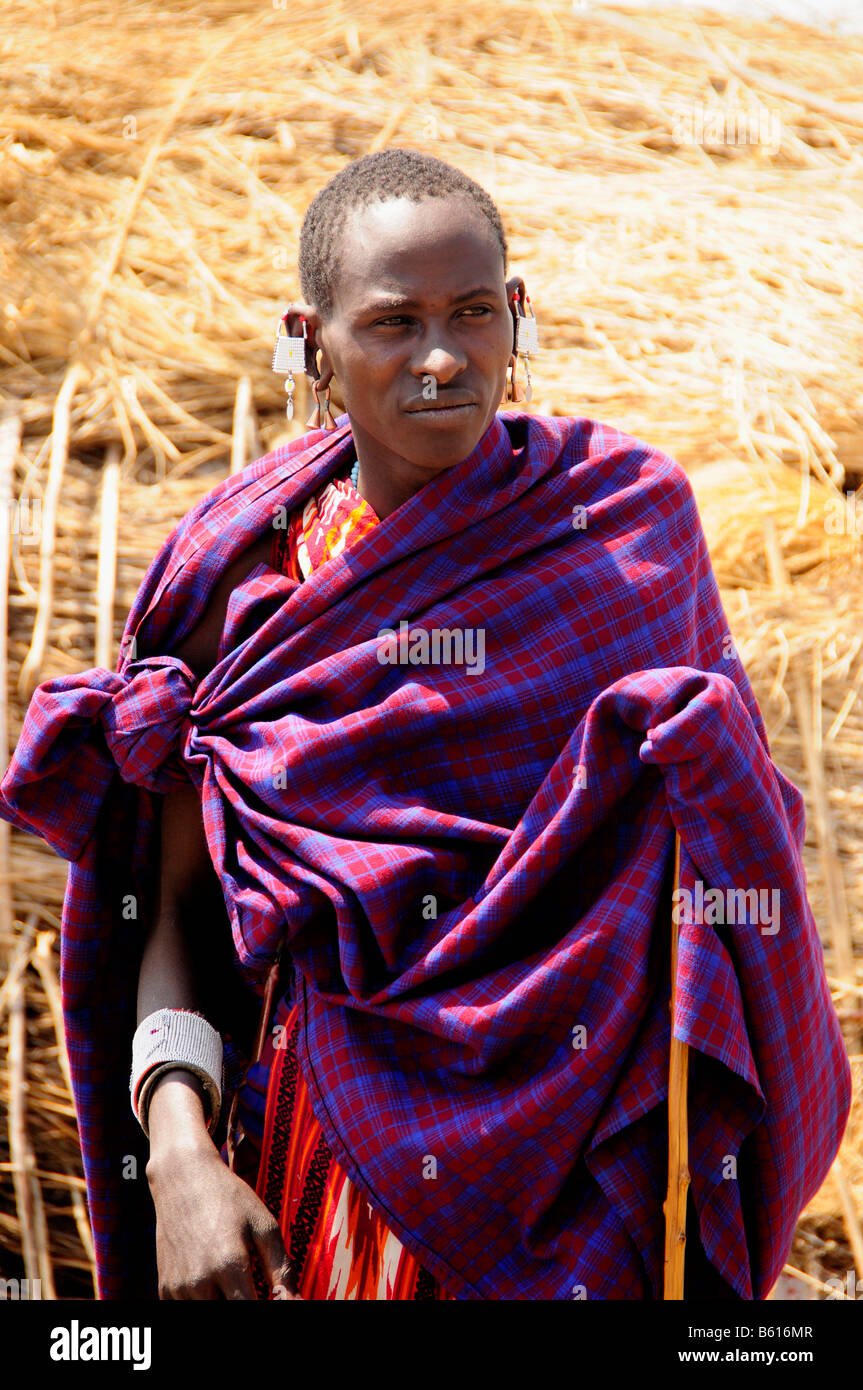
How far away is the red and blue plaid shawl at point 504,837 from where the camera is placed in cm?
130

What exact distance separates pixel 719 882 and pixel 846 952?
113 cm

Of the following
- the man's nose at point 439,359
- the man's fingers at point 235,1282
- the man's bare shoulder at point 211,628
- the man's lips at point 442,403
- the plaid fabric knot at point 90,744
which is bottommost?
the man's fingers at point 235,1282

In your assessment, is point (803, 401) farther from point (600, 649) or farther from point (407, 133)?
point (600, 649)

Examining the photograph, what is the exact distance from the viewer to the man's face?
4.60ft

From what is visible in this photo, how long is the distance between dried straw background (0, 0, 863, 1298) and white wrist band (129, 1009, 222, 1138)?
777 mm

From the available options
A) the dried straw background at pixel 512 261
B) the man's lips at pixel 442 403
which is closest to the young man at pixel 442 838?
the man's lips at pixel 442 403

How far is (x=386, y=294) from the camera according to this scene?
1410 mm

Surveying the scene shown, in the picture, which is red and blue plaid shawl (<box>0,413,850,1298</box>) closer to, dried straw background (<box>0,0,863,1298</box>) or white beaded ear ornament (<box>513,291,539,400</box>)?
white beaded ear ornament (<box>513,291,539,400</box>)

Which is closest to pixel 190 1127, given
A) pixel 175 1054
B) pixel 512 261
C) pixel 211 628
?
pixel 175 1054

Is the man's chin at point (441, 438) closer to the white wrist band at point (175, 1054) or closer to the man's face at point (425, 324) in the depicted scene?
the man's face at point (425, 324)

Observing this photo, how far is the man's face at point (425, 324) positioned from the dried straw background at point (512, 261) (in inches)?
38.1

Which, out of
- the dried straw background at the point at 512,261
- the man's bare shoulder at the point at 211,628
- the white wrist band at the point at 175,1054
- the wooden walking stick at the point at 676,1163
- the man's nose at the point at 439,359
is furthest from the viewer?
the dried straw background at the point at 512,261

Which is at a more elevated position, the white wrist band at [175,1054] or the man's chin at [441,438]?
the man's chin at [441,438]

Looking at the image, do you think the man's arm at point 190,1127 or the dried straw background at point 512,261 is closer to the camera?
the man's arm at point 190,1127
